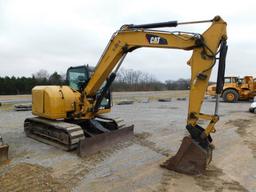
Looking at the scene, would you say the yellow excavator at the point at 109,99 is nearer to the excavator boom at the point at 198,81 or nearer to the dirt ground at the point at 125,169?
the excavator boom at the point at 198,81

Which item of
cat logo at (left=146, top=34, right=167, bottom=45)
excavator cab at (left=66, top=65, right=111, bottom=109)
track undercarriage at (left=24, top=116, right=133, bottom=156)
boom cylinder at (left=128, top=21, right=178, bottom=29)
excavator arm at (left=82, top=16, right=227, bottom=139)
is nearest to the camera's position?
excavator arm at (left=82, top=16, right=227, bottom=139)

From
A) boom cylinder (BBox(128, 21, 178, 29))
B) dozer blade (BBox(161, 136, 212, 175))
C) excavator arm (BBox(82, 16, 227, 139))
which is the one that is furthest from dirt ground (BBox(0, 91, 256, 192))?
boom cylinder (BBox(128, 21, 178, 29))

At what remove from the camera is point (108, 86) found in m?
7.43

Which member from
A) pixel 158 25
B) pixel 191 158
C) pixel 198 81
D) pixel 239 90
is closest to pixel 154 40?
pixel 158 25

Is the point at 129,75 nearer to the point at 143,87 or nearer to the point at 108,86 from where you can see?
the point at 143,87

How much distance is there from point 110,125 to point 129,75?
59137 mm

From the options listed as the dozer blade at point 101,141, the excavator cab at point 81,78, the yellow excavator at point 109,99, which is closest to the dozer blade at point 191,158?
the yellow excavator at point 109,99

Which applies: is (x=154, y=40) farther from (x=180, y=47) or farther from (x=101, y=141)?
(x=101, y=141)

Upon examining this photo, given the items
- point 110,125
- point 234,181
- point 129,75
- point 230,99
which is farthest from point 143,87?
point 234,181

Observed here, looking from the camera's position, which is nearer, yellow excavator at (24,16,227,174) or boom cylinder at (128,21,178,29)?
yellow excavator at (24,16,227,174)

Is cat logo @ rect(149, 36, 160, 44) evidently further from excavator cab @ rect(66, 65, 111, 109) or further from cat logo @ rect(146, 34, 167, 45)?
excavator cab @ rect(66, 65, 111, 109)

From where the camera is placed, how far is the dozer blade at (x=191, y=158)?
5027 mm

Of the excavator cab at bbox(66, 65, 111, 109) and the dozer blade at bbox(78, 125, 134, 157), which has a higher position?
the excavator cab at bbox(66, 65, 111, 109)

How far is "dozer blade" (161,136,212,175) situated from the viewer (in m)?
5.03
